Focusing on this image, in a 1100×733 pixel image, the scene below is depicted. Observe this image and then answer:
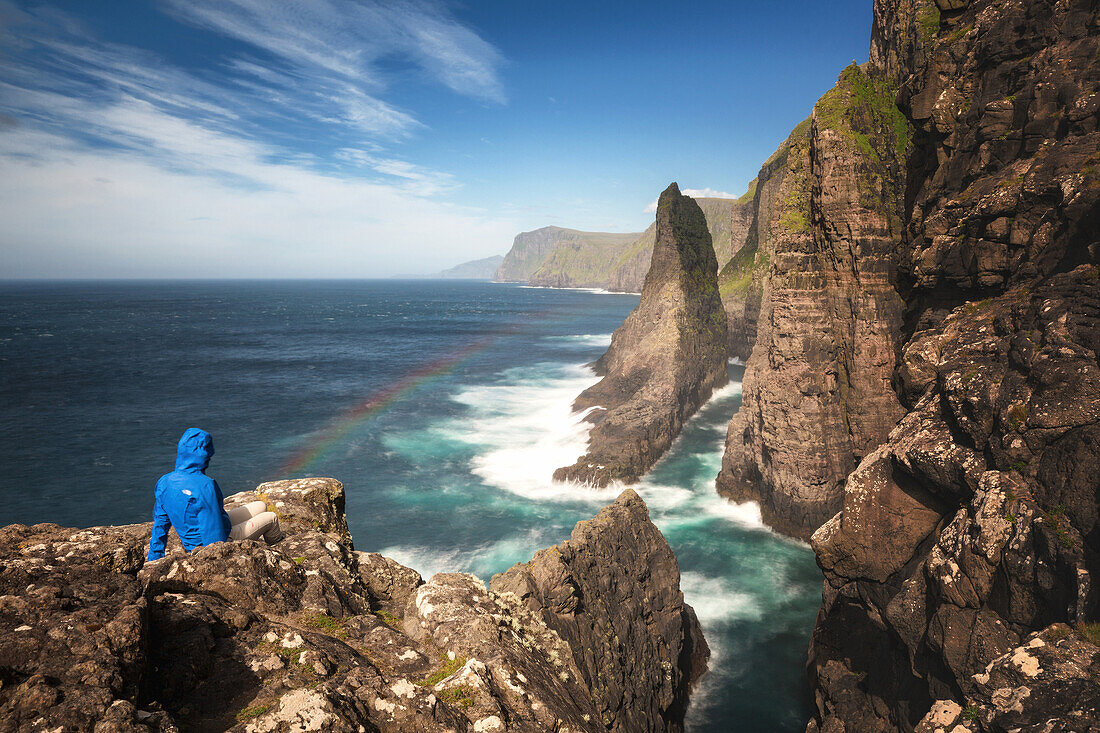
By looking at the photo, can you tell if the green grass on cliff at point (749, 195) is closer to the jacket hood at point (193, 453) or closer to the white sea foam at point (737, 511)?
the white sea foam at point (737, 511)

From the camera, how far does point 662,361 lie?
57.8m

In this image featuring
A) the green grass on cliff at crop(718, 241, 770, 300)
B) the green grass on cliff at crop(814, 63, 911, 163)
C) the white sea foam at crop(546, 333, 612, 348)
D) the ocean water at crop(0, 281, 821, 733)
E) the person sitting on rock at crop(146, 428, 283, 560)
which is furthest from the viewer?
the white sea foam at crop(546, 333, 612, 348)

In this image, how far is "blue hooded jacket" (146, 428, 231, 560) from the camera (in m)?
6.80

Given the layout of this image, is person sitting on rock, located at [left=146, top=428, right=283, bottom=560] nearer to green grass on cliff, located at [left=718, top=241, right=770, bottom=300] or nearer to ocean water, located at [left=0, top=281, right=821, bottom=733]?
ocean water, located at [left=0, top=281, right=821, bottom=733]

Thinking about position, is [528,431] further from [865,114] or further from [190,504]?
[190,504]

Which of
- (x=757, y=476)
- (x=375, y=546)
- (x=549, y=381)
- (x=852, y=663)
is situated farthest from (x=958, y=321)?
(x=549, y=381)

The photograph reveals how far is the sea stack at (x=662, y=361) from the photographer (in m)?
46.7

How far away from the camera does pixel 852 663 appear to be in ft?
60.7

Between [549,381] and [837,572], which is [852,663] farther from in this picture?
[549,381]

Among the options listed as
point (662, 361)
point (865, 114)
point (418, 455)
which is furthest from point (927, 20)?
point (418, 455)

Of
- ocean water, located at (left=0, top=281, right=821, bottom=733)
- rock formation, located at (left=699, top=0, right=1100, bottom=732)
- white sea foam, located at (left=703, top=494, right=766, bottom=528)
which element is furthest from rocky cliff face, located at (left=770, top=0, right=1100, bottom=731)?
white sea foam, located at (left=703, top=494, right=766, bottom=528)

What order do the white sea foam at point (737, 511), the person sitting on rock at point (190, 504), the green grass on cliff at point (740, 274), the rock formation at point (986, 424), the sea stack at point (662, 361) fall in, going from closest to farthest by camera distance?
the person sitting on rock at point (190, 504)
the rock formation at point (986, 424)
the white sea foam at point (737, 511)
the sea stack at point (662, 361)
the green grass on cliff at point (740, 274)

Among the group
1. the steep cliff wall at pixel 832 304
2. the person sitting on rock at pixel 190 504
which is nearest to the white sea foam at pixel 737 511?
the steep cliff wall at pixel 832 304

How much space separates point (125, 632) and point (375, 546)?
35.0 metres
